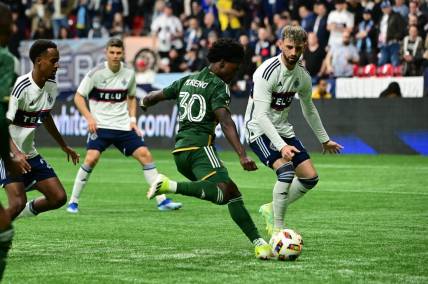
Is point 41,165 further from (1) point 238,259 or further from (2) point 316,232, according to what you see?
(2) point 316,232

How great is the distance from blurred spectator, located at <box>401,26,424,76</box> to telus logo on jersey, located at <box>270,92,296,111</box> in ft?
43.4

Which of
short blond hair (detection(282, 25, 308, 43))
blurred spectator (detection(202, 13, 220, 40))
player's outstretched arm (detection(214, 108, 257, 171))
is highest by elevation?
short blond hair (detection(282, 25, 308, 43))

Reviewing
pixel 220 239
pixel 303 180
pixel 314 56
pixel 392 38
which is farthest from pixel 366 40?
pixel 220 239

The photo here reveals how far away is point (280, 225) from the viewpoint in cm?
1082

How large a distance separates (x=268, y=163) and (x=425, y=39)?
14.5 meters

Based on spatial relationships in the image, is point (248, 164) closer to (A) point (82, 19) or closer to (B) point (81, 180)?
(B) point (81, 180)

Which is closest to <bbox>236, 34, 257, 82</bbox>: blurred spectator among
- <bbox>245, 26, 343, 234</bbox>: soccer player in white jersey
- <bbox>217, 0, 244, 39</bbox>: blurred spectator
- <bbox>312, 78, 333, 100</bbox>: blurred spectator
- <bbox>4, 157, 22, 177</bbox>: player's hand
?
<bbox>217, 0, 244, 39</bbox>: blurred spectator

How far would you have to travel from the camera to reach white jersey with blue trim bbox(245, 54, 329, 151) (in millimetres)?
10344

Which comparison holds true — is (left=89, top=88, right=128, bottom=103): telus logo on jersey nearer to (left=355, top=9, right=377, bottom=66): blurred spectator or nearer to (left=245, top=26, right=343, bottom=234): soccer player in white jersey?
(left=245, top=26, right=343, bottom=234): soccer player in white jersey

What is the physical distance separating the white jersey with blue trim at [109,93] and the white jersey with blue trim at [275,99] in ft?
13.9

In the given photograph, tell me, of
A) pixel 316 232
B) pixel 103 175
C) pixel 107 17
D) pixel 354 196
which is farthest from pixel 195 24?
pixel 316 232

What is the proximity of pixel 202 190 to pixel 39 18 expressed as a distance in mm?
25745

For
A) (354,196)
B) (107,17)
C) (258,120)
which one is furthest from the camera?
(107,17)

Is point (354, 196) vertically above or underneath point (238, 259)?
underneath
